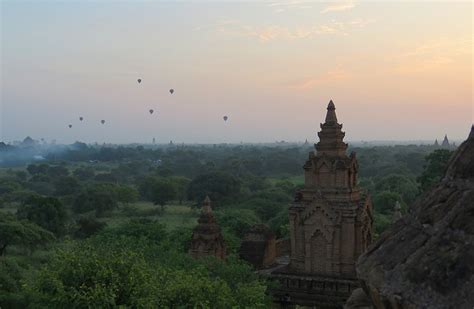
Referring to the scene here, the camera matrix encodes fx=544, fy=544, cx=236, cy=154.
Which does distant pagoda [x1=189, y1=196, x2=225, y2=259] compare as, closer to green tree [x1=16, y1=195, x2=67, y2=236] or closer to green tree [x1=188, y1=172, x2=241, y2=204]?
green tree [x1=16, y1=195, x2=67, y2=236]

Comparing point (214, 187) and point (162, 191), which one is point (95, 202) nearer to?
point (162, 191)

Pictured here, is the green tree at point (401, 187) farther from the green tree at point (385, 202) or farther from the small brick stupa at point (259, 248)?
the small brick stupa at point (259, 248)

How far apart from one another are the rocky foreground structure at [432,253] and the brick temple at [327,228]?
22.0m

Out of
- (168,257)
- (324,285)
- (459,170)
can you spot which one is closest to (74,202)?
(168,257)

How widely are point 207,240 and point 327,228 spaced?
6.93 m

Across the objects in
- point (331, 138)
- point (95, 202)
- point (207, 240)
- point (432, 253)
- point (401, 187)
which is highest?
point (331, 138)

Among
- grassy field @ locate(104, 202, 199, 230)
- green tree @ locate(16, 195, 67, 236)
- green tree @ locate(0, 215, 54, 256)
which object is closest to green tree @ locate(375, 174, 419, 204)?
grassy field @ locate(104, 202, 199, 230)

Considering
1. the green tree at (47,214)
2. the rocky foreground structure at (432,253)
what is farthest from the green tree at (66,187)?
the rocky foreground structure at (432,253)

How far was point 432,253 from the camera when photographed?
387 centimetres

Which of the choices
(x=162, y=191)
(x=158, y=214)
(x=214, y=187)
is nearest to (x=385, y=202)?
(x=214, y=187)

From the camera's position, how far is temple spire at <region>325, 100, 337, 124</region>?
27844 millimetres

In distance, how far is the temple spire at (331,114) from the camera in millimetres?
27844

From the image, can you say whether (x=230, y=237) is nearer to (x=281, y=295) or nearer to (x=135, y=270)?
(x=281, y=295)

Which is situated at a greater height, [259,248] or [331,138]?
[331,138]
